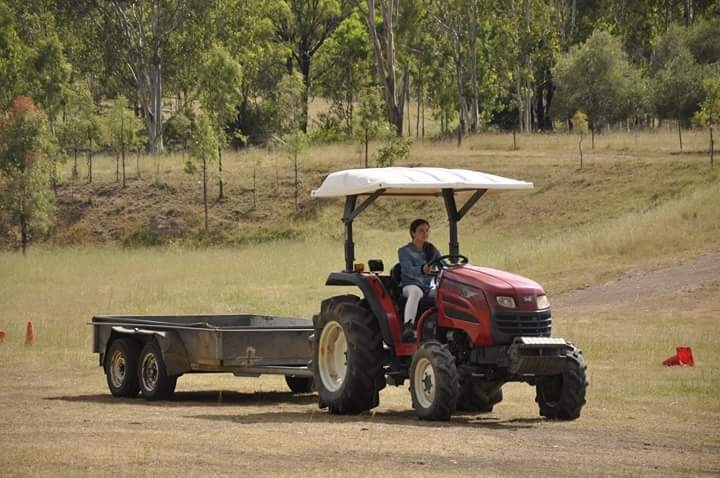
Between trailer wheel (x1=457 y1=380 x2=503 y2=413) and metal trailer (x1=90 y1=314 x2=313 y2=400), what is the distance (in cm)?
175

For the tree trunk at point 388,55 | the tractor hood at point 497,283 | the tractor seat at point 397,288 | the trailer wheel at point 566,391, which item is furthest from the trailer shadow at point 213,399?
the tree trunk at point 388,55

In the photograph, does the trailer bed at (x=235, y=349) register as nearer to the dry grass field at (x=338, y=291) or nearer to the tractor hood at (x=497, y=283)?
the dry grass field at (x=338, y=291)

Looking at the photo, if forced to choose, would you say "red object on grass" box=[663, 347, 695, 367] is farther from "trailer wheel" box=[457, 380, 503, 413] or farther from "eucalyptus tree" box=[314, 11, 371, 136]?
"eucalyptus tree" box=[314, 11, 371, 136]

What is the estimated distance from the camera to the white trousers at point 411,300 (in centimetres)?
1462

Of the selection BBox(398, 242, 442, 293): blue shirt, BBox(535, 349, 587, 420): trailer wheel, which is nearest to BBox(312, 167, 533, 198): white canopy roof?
BBox(398, 242, 442, 293): blue shirt

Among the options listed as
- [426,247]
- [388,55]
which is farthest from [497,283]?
[388,55]

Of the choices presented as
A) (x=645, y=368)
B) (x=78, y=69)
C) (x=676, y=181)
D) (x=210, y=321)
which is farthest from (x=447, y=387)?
(x=78, y=69)

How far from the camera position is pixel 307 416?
50.1ft

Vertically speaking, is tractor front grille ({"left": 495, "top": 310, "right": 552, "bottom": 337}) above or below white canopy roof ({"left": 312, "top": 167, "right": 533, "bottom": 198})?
below

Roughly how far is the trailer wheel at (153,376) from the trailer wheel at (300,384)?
170 centimetres

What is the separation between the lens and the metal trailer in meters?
16.8

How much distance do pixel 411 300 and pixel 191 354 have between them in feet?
11.5

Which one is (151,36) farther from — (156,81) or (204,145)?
Answer: (204,145)

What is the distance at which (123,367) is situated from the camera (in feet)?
58.8
